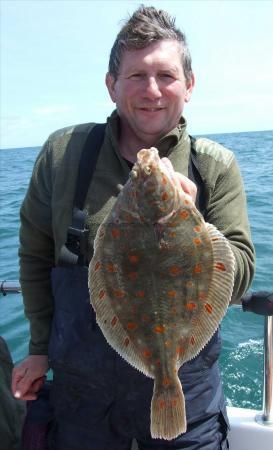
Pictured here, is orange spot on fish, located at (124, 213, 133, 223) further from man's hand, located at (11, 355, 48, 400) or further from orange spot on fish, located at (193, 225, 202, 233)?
man's hand, located at (11, 355, 48, 400)

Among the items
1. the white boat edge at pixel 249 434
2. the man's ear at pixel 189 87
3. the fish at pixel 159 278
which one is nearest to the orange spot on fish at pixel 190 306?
the fish at pixel 159 278

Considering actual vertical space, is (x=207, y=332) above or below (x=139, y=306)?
below

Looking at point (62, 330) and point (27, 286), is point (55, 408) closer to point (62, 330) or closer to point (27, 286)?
point (62, 330)

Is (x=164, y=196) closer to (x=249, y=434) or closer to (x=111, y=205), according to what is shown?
(x=111, y=205)

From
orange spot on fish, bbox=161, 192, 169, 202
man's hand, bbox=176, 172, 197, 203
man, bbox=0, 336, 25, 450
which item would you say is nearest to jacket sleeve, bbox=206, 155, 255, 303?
man's hand, bbox=176, 172, 197, 203

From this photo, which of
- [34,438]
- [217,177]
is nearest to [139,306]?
[217,177]

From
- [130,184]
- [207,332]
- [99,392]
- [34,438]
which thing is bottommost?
[34,438]

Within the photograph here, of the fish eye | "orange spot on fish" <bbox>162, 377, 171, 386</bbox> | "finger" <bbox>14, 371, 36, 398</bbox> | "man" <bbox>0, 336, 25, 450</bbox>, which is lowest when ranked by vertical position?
"man" <bbox>0, 336, 25, 450</bbox>

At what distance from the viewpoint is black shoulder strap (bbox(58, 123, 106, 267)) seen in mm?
2432

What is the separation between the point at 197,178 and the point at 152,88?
0.55 metres

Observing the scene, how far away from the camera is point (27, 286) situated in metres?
2.85

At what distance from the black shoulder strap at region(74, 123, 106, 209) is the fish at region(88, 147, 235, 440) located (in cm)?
47

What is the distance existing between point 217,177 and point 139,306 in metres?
0.89

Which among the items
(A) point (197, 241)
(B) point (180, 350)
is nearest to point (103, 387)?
(B) point (180, 350)
